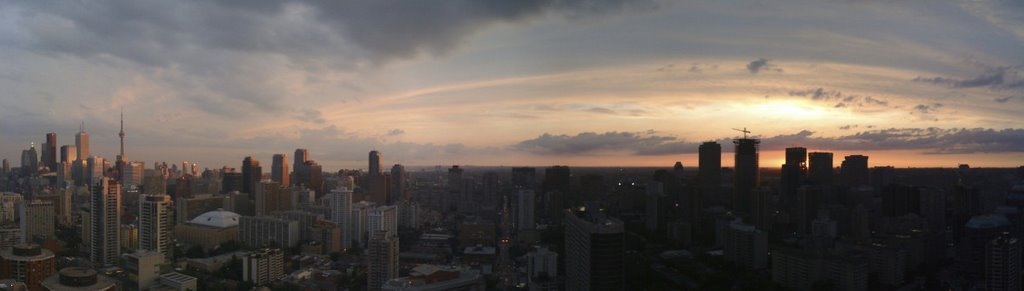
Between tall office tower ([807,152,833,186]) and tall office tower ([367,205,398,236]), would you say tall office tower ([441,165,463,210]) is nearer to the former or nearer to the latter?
tall office tower ([367,205,398,236])

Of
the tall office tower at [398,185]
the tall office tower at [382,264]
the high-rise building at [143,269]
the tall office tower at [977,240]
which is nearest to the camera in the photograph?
the tall office tower at [382,264]

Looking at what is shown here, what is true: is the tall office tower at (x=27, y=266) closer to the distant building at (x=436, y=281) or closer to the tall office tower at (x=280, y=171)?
the distant building at (x=436, y=281)

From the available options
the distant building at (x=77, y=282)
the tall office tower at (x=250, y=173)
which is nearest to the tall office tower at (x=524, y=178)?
the distant building at (x=77, y=282)

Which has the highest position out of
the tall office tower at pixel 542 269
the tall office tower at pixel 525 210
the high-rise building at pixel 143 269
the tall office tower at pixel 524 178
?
the tall office tower at pixel 524 178

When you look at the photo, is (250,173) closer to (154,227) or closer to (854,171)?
(154,227)

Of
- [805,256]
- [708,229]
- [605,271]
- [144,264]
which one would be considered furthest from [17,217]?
[805,256]

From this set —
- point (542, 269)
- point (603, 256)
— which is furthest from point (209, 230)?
point (603, 256)

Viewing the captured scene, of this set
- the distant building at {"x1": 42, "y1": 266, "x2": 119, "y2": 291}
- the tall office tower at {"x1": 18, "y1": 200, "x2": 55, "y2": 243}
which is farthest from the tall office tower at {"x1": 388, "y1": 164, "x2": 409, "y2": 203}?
the tall office tower at {"x1": 18, "y1": 200, "x2": 55, "y2": 243}
